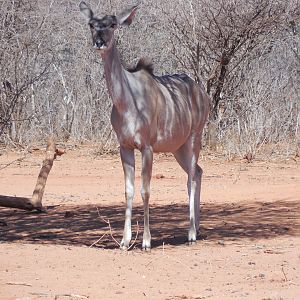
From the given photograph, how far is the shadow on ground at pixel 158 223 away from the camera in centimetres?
1130

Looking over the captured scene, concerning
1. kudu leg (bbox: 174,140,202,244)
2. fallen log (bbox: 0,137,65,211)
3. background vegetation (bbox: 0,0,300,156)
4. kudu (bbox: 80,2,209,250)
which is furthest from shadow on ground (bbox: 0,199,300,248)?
background vegetation (bbox: 0,0,300,156)

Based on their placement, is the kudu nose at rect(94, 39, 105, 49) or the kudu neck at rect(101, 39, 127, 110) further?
the kudu neck at rect(101, 39, 127, 110)

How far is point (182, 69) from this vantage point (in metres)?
21.6

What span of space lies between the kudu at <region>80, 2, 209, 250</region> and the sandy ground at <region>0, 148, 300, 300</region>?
1.84 feet

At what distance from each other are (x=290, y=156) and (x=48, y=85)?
6879 millimetres

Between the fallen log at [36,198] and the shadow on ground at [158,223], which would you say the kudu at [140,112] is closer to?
the shadow on ground at [158,223]

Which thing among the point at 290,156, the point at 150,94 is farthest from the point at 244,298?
the point at 290,156

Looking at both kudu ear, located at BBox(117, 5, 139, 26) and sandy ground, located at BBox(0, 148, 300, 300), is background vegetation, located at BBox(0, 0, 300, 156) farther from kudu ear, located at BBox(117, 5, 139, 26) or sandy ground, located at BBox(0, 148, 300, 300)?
kudu ear, located at BBox(117, 5, 139, 26)

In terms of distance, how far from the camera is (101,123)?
22062mm

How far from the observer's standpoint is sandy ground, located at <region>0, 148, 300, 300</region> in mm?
7812

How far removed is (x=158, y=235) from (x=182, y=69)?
34.5ft

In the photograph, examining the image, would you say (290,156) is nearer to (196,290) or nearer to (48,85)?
(48,85)

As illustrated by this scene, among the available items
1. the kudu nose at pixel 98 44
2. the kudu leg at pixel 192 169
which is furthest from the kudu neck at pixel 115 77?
the kudu leg at pixel 192 169

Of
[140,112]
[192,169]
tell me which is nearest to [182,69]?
[192,169]
